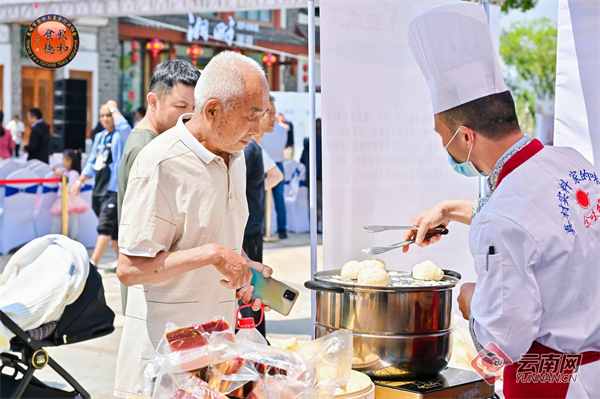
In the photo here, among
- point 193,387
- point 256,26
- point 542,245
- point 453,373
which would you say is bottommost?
point 453,373

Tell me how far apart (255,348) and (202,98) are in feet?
2.46

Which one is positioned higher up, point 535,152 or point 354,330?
point 535,152

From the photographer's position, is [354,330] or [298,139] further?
[298,139]

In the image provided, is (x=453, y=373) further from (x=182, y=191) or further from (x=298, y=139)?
(x=298, y=139)

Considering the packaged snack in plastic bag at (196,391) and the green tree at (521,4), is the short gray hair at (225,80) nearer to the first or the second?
the packaged snack in plastic bag at (196,391)

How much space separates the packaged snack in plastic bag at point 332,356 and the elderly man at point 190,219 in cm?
28

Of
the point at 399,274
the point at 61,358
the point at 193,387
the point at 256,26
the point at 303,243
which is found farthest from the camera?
the point at 256,26

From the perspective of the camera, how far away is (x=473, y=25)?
182 cm

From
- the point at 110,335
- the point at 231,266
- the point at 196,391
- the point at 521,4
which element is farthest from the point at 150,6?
the point at 521,4

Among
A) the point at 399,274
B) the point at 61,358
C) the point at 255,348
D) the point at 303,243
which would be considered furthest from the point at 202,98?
the point at 303,243

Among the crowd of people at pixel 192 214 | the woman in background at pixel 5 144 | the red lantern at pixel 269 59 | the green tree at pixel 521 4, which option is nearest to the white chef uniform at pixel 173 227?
the crowd of people at pixel 192 214

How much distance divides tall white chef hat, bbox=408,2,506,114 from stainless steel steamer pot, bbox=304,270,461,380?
54 cm

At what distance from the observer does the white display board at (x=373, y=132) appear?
2.69 metres

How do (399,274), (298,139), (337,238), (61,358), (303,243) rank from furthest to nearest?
(298,139)
(303,243)
(61,358)
(337,238)
(399,274)
